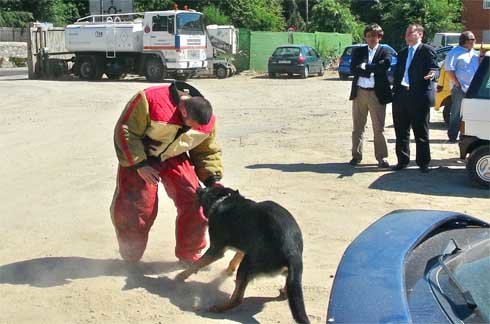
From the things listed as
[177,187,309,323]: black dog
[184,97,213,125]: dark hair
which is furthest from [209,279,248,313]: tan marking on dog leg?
[184,97,213,125]: dark hair

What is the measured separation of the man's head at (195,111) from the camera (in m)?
4.66

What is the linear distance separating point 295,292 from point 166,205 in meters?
3.51

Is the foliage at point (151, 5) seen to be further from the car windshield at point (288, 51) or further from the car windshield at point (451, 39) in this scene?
the car windshield at point (451, 39)

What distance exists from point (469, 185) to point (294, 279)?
17.3ft

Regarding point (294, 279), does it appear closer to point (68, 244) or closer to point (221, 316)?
point (221, 316)

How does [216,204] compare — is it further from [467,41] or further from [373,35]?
A: [467,41]

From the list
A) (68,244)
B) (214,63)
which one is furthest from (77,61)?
(68,244)

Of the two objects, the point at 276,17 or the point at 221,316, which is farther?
the point at 276,17

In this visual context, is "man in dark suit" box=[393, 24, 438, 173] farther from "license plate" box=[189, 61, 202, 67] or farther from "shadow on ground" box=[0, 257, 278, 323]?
"license plate" box=[189, 61, 202, 67]

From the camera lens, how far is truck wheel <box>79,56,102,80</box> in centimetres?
3009

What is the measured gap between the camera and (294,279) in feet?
13.2

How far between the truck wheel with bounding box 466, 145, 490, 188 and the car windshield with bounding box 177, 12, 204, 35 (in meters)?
20.7

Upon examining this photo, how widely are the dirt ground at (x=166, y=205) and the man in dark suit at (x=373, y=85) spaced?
57 centimetres

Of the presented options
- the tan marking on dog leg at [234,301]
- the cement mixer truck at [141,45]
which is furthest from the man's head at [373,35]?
the cement mixer truck at [141,45]
